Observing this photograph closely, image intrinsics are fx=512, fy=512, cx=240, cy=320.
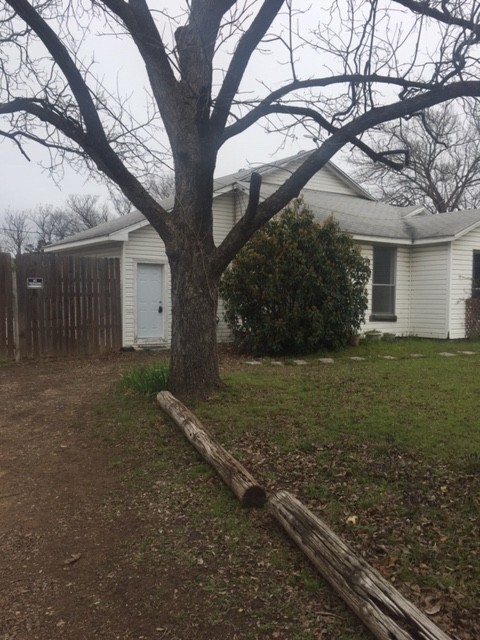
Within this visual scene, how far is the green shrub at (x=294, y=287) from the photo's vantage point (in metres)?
11.2

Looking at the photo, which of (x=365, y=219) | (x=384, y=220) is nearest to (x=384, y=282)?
(x=365, y=219)

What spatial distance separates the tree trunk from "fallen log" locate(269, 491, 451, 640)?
3.50 m

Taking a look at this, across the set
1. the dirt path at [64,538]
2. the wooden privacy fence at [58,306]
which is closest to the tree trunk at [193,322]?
the dirt path at [64,538]

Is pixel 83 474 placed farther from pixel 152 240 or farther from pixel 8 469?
pixel 152 240

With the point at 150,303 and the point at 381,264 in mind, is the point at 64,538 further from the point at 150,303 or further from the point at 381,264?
the point at 381,264

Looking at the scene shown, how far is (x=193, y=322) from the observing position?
22.3 ft

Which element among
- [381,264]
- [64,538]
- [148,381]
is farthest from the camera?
[381,264]

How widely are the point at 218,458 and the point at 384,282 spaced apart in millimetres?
11714

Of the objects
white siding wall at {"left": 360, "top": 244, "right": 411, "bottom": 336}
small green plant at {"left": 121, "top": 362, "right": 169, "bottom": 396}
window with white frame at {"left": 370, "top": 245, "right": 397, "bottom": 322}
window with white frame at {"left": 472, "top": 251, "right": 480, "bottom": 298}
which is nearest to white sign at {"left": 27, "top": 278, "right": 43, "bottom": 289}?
small green plant at {"left": 121, "top": 362, "right": 169, "bottom": 396}

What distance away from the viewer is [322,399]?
23.4ft

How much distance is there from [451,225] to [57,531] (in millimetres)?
13973

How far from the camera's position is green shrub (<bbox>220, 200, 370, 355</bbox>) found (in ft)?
36.7

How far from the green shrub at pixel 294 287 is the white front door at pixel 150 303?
2.40 metres

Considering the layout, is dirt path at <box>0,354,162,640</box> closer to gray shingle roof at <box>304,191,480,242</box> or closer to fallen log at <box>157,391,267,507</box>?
fallen log at <box>157,391,267,507</box>
